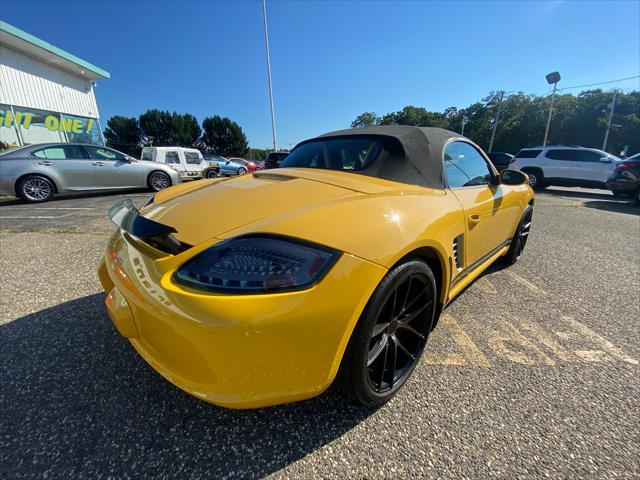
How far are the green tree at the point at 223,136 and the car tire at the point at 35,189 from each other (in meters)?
44.1

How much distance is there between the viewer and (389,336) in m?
1.52

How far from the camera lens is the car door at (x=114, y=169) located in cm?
773

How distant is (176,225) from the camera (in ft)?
4.26

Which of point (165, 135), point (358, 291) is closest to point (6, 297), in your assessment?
point (358, 291)

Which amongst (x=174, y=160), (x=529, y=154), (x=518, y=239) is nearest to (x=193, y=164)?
(x=174, y=160)

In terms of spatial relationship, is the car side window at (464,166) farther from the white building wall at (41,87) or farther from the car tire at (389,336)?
the white building wall at (41,87)

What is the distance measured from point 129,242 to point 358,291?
1.08 m

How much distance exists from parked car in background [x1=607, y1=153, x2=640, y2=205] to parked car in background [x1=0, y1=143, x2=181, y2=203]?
14224 mm

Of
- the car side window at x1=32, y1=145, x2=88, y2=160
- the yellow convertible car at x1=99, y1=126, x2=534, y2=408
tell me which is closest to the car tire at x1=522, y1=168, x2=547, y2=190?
the yellow convertible car at x1=99, y1=126, x2=534, y2=408

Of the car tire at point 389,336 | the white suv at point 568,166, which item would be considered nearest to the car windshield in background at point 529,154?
the white suv at point 568,166

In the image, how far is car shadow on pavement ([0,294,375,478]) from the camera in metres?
1.20

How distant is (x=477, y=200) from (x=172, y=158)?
507 inches

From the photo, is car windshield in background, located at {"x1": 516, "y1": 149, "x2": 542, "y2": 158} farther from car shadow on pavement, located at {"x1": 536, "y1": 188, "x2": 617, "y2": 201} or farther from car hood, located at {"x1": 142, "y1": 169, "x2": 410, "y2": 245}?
car hood, located at {"x1": 142, "y1": 169, "x2": 410, "y2": 245}

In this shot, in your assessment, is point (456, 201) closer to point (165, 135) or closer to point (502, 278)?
point (502, 278)
